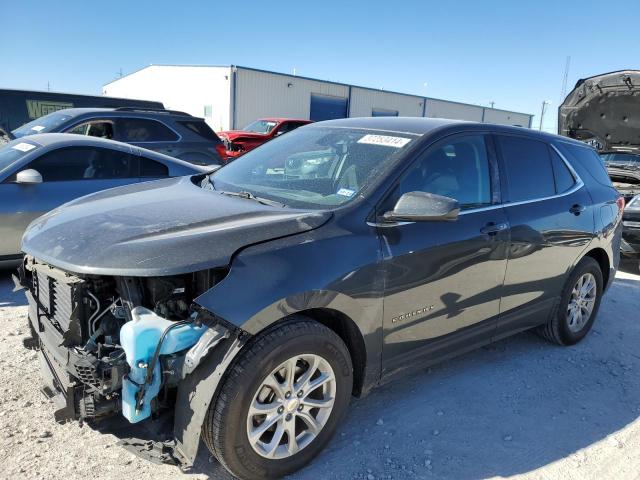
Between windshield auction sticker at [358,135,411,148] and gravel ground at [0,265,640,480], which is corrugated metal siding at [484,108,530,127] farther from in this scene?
windshield auction sticker at [358,135,411,148]

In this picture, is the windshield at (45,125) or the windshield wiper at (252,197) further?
the windshield at (45,125)

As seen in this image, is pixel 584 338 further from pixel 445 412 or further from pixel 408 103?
pixel 408 103

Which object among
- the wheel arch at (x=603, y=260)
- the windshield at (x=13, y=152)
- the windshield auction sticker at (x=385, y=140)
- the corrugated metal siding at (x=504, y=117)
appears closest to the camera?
the windshield auction sticker at (x=385, y=140)

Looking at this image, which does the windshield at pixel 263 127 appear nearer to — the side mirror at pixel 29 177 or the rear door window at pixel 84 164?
the rear door window at pixel 84 164

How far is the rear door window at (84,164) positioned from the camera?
18.1 feet

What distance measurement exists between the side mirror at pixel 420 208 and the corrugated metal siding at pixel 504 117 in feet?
157

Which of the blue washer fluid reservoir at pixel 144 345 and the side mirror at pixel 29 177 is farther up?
the side mirror at pixel 29 177

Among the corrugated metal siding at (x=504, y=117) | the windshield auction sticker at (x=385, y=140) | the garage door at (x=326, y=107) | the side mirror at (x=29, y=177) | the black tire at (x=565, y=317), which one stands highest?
the corrugated metal siding at (x=504, y=117)

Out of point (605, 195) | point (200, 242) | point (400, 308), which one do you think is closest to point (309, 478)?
point (400, 308)

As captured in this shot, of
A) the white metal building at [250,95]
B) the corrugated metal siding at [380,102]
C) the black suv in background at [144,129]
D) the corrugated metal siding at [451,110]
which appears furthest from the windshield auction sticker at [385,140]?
the corrugated metal siding at [451,110]

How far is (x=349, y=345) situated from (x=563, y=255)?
2.17 meters

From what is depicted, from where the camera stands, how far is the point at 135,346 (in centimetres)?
219

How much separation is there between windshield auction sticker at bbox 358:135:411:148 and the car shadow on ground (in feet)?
11.5

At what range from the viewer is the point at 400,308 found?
2945 mm
